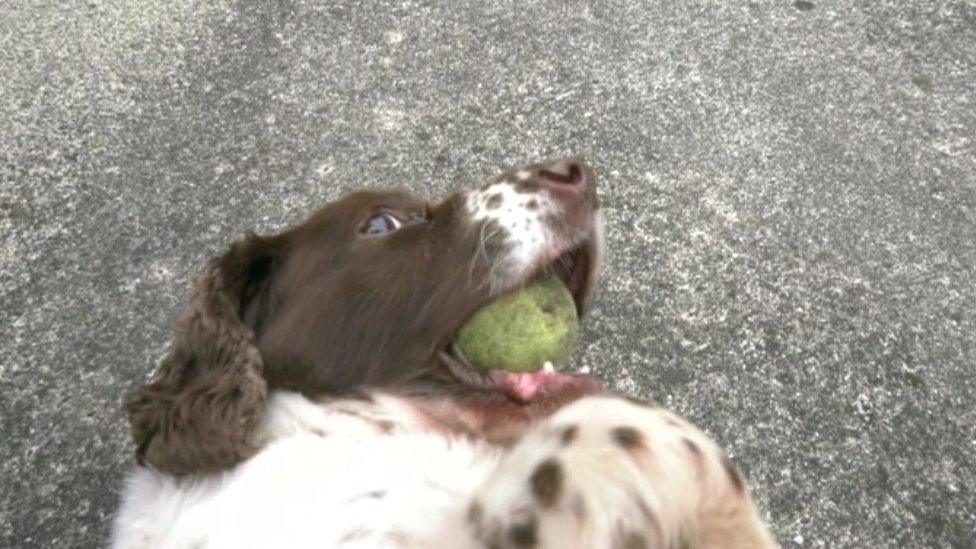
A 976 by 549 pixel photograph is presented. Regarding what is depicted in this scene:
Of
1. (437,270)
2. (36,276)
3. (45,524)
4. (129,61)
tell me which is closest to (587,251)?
(437,270)

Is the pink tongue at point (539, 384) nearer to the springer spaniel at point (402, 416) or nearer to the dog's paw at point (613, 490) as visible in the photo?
the springer spaniel at point (402, 416)

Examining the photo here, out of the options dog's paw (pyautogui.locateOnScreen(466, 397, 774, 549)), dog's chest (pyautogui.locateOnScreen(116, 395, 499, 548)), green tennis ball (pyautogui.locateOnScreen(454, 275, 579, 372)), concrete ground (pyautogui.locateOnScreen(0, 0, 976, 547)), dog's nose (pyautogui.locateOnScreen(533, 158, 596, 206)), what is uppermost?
dog's nose (pyautogui.locateOnScreen(533, 158, 596, 206))

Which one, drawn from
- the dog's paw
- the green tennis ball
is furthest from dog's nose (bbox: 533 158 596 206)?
the dog's paw

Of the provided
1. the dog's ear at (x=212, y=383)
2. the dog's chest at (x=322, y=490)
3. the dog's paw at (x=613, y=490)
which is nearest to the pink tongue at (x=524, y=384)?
the dog's chest at (x=322, y=490)

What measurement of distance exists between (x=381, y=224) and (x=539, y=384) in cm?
63

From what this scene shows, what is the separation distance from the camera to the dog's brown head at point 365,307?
98.3 inches

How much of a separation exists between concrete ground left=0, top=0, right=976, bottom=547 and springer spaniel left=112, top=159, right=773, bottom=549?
87 centimetres

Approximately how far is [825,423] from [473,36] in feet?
7.50

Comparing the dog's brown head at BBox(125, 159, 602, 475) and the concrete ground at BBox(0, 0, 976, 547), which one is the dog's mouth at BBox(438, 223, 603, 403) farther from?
the concrete ground at BBox(0, 0, 976, 547)

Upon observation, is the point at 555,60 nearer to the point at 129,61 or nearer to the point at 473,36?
the point at 473,36

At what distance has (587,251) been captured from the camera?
270 cm

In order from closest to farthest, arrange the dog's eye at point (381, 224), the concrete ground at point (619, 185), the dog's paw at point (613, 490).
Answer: the dog's paw at point (613, 490) < the dog's eye at point (381, 224) < the concrete ground at point (619, 185)

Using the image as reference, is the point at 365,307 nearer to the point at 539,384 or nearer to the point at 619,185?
the point at 539,384

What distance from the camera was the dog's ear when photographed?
2.43 metres
